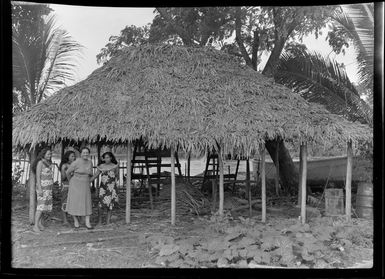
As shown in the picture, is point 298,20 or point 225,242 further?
point 298,20

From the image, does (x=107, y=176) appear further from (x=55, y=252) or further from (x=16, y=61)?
(x=16, y=61)

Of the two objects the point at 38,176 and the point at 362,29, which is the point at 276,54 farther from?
the point at 38,176

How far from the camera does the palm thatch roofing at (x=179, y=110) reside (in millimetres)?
7668

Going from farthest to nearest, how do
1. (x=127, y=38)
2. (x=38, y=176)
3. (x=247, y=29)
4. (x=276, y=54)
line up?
(x=127, y=38) < (x=247, y=29) < (x=276, y=54) < (x=38, y=176)

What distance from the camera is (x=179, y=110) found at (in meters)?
8.35

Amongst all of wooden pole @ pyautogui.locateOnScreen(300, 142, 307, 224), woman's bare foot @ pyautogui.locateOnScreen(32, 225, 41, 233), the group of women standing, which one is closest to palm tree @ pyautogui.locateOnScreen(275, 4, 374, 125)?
wooden pole @ pyautogui.locateOnScreen(300, 142, 307, 224)


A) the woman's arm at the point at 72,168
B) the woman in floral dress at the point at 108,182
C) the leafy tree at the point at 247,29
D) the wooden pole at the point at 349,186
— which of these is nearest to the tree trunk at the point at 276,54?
the leafy tree at the point at 247,29

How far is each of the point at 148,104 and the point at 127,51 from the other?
217 centimetres

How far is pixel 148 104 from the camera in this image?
841cm

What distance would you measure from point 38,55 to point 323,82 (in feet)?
28.2

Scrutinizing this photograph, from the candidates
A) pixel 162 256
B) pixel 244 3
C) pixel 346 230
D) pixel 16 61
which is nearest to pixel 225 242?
pixel 162 256

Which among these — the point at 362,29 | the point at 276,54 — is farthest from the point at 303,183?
the point at 276,54

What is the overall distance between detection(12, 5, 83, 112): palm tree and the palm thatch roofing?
11.1 feet

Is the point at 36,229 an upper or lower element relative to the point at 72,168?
lower
